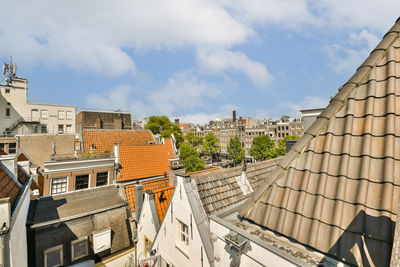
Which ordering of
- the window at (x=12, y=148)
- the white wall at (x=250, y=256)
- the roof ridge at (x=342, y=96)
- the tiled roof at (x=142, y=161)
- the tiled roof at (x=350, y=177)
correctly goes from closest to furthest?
the tiled roof at (x=350, y=177) < the roof ridge at (x=342, y=96) < the white wall at (x=250, y=256) < the tiled roof at (x=142, y=161) < the window at (x=12, y=148)

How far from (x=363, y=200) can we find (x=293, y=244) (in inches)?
57.7

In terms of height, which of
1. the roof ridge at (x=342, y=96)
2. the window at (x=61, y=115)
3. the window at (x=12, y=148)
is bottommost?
the window at (x=12, y=148)

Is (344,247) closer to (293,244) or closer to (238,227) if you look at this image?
(293,244)

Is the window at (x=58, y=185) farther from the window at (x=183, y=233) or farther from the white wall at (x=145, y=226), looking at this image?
the window at (x=183, y=233)

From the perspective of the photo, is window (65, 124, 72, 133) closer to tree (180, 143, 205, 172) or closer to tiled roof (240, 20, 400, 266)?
tree (180, 143, 205, 172)

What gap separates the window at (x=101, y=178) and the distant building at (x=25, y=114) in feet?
102

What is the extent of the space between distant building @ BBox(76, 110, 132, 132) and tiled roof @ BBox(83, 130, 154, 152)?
48.4ft

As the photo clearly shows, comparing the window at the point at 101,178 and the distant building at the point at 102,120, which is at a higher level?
the distant building at the point at 102,120

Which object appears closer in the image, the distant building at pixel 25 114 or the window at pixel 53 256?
the window at pixel 53 256

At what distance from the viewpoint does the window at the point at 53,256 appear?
9.47m

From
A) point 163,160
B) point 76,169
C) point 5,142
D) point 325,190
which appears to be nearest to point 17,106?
point 5,142

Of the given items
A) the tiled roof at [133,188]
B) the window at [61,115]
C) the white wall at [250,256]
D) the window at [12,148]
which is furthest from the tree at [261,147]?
the window at [12,148]

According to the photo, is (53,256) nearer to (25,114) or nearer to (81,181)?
(81,181)

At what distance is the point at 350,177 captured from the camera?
7.96ft
